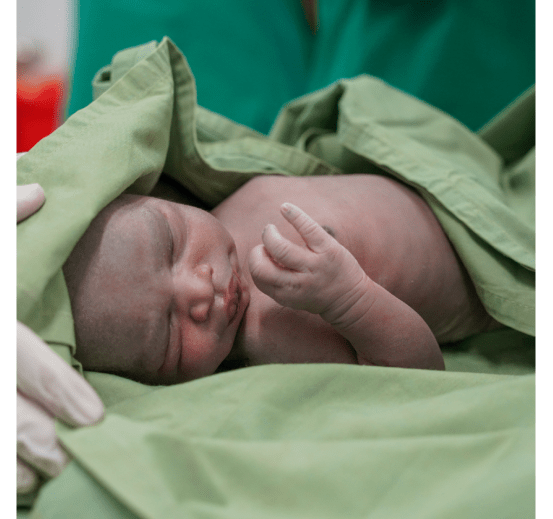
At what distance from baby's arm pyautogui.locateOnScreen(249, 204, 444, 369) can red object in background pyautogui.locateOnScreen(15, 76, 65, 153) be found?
4.00 feet

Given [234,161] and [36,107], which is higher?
[234,161]

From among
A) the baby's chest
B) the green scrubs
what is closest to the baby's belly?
the baby's chest

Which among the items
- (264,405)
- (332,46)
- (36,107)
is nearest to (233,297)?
(264,405)

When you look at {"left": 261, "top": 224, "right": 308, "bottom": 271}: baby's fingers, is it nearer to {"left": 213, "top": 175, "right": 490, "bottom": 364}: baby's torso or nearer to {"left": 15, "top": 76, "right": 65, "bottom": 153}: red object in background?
{"left": 213, "top": 175, "right": 490, "bottom": 364}: baby's torso

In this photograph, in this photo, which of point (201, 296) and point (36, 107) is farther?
point (36, 107)

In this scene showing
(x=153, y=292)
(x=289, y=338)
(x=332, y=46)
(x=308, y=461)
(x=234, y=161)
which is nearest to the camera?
(x=308, y=461)

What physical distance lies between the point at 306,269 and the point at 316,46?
112cm

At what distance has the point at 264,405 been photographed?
0.54 m

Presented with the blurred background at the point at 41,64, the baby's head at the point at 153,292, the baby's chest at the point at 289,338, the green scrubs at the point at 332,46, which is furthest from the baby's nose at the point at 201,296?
the blurred background at the point at 41,64

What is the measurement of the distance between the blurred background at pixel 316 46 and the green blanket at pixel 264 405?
1.49 feet

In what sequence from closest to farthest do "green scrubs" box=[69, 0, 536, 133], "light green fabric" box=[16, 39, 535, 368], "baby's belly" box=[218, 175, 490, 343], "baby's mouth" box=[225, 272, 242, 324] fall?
"light green fabric" box=[16, 39, 535, 368], "baby's mouth" box=[225, 272, 242, 324], "baby's belly" box=[218, 175, 490, 343], "green scrubs" box=[69, 0, 536, 133]

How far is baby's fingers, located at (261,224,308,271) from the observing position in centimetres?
65

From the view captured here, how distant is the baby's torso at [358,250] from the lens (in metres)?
0.77

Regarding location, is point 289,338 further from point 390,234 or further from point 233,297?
point 390,234
